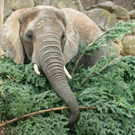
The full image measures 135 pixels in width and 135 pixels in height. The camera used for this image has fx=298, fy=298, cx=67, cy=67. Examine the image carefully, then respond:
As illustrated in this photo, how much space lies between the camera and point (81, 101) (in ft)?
7.26

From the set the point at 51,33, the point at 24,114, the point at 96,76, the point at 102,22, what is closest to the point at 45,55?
the point at 51,33

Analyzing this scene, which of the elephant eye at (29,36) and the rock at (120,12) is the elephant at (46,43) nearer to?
the elephant eye at (29,36)

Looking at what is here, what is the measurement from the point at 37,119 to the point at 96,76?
728 millimetres

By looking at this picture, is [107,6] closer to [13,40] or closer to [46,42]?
[13,40]

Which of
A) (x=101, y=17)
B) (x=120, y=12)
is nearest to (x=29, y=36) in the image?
(x=101, y=17)

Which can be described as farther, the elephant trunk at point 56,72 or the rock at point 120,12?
the rock at point 120,12

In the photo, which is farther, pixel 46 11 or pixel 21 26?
pixel 21 26

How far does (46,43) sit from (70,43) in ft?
1.60

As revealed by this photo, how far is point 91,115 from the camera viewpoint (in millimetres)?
2154

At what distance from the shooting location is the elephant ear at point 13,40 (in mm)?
2922

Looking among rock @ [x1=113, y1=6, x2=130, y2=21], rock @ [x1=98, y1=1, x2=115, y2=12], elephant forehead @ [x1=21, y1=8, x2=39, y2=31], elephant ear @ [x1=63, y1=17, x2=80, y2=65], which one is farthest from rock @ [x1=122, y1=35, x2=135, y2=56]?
elephant forehead @ [x1=21, y1=8, x2=39, y2=31]

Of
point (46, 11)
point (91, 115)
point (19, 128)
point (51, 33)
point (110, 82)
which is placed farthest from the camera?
point (46, 11)

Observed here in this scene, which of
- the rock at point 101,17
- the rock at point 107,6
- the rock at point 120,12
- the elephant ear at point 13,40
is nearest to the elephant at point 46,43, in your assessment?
the elephant ear at point 13,40

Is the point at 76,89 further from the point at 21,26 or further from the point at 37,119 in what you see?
the point at 21,26
